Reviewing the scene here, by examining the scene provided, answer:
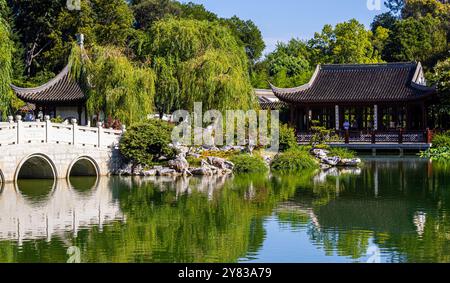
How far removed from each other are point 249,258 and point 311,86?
23.2m

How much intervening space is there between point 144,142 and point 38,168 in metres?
2.66

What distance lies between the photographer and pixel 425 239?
38.4 ft

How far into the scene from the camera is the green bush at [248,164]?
2298 cm

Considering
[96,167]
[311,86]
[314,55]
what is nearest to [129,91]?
[96,167]

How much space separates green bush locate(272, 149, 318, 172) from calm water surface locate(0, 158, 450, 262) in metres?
2.62

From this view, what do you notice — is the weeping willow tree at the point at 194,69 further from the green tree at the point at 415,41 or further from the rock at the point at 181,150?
the green tree at the point at 415,41

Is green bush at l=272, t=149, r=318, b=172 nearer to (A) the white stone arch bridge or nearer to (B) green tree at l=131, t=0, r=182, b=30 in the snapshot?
(A) the white stone arch bridge

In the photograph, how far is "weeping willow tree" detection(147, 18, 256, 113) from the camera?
2497 centimetres

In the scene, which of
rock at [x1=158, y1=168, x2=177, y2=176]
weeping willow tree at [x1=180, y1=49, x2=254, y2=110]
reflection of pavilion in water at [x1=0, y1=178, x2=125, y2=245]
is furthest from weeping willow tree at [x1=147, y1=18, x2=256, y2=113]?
reflection of pavilion in water at [x1=0, y1=178, x2=125, y2=245]

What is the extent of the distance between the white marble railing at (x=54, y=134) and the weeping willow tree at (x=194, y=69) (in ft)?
11.6

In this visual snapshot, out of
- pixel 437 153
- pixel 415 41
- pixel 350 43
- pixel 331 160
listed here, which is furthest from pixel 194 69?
pixel 415 41

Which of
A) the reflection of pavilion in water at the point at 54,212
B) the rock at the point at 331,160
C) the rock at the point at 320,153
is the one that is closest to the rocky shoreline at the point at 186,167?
the reflection of pavilion in water at the point at 54,212
